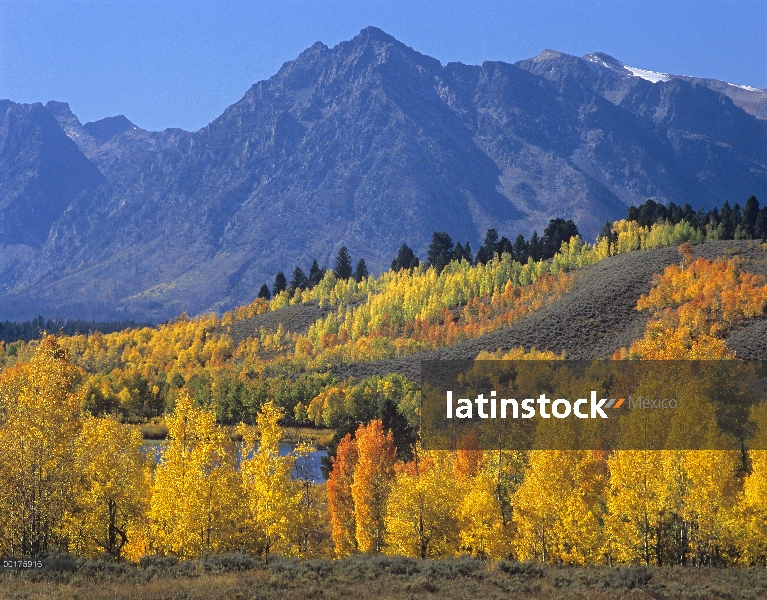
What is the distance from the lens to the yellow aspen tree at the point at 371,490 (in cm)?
5350

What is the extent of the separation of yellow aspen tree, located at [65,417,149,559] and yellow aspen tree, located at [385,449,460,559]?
557 inches

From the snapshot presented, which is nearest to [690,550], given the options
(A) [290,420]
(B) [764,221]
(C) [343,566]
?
(C) [343,566]

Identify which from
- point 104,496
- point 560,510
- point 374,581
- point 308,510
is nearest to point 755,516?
point 560,510

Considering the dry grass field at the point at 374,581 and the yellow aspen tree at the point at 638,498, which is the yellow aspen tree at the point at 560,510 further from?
the dry grass field at the point at 374,581

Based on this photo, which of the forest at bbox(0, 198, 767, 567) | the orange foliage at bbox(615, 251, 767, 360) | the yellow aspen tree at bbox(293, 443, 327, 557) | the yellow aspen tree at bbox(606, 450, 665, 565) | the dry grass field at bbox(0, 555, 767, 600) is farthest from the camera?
the orange foliage at bbox(615, 251, 767, 360)

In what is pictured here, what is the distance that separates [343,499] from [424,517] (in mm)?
13436

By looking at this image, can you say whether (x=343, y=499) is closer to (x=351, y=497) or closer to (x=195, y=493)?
(x=351, y=497)

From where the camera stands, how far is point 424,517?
48.0m

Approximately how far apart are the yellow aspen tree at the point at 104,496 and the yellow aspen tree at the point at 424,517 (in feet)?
46.4

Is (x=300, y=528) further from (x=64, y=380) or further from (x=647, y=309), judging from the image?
(x=647, y=309)

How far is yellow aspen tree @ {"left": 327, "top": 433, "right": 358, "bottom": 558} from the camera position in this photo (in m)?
57.2

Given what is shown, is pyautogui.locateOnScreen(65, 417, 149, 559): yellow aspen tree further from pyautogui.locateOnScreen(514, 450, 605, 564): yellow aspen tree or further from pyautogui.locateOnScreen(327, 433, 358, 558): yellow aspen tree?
pyautogui.locateOnScreen(514, 450, 605, 564): yellow aspen tree

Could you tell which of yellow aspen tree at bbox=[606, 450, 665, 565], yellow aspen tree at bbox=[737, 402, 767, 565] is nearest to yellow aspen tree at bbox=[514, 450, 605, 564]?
yellow aspen tree at bbox=[606, 450, 665, 565]

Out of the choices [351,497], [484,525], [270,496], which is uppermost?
[270,496]
